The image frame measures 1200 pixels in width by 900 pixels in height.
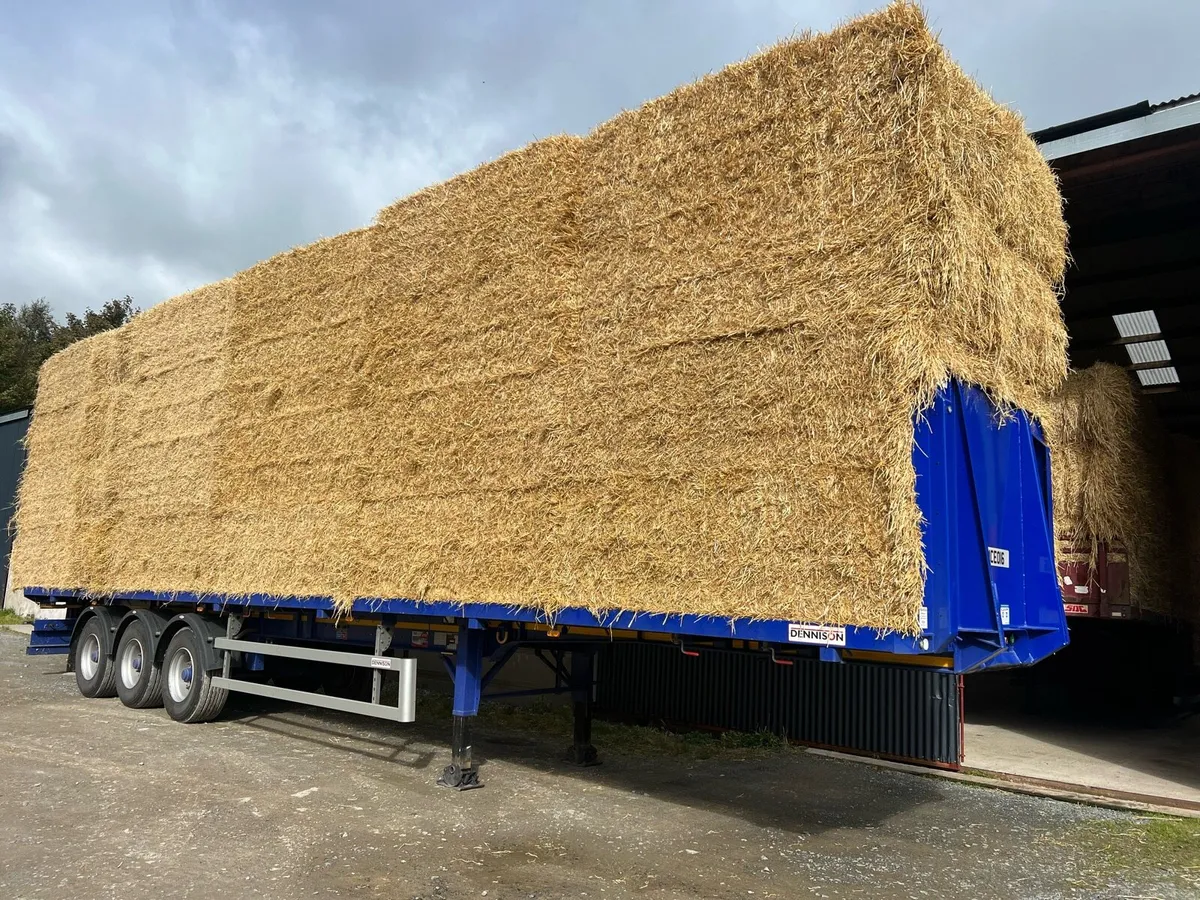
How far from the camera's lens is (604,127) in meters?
6.57

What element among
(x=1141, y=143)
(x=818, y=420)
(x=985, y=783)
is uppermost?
(x=1141, y=143)

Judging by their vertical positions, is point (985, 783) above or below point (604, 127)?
below

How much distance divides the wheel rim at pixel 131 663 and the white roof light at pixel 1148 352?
14474mm

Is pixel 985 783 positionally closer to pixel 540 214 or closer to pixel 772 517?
pixel 772 517

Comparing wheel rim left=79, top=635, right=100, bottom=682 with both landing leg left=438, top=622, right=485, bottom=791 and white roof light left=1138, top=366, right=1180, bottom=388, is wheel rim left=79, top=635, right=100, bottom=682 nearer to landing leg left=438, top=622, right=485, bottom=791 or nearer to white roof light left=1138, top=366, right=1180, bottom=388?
landing leg left=438, top=622, right=485, bottom=791

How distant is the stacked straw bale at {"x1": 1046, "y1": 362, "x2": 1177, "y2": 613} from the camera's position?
9.86m

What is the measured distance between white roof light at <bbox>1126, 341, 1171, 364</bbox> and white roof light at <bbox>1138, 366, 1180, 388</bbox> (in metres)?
0.39

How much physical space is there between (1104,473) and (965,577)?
5840 mm

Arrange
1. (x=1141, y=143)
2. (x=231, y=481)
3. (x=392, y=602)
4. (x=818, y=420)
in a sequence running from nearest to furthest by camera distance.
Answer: (x=818, y=420) < (x=392, y=602) < (x=1141, y=143) < (x=231, y=481)

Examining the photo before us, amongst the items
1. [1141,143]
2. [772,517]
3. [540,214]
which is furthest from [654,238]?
[1141,143]

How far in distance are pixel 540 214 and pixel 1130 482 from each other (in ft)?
24.0

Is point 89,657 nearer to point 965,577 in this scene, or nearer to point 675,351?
point 675,351

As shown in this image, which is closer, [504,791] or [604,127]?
[604,127]

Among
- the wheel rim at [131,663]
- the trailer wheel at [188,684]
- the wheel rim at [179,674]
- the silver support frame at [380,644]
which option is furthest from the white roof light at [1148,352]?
the wheel rim at [131,663]
